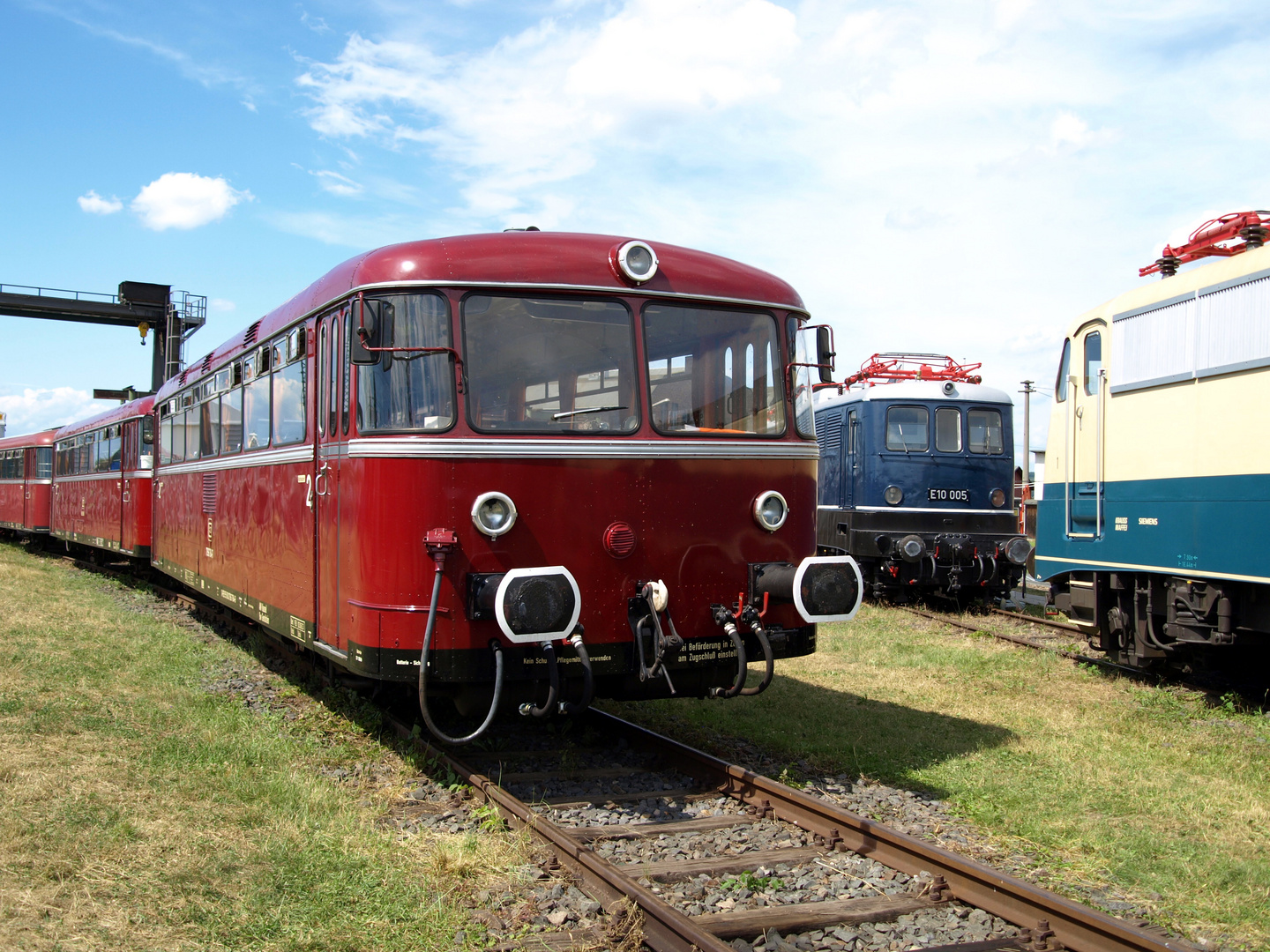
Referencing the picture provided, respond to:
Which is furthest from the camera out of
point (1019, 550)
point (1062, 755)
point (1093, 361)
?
point (1019, 550)

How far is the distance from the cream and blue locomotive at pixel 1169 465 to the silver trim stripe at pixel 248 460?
259 inches

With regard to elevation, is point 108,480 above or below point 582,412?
below

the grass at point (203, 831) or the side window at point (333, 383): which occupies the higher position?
the side window at point (333, 383)

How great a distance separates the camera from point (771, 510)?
21.3 ft

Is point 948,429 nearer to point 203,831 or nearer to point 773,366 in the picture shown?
point 773,366

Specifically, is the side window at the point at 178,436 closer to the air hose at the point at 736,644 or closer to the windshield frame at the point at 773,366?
the windshield frame at the point at 773,366

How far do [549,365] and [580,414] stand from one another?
1.09 ft

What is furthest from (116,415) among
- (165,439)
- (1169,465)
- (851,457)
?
Result: (1169,465)

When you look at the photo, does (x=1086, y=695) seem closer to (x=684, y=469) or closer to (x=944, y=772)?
(x=944, y=772)

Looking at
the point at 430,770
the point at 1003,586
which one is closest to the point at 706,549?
the point at 430,770

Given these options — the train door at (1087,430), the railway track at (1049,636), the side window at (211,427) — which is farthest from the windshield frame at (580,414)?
the railway track at (1049,636)

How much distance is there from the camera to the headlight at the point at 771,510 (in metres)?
6.45

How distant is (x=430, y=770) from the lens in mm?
6500

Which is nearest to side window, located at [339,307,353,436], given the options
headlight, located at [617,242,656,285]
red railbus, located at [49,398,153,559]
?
headlight, located at [617,242,656,285]
